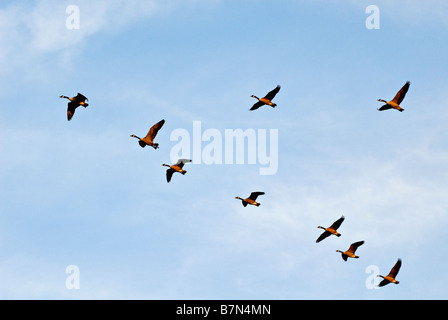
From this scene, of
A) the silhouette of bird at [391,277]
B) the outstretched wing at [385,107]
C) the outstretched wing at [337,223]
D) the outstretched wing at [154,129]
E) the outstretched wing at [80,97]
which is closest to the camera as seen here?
the silhouette of bird at [391,277]

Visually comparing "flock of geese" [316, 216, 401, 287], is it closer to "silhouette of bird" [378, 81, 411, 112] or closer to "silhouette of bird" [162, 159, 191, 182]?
"silhouette of bird" [378, 81, 411, 112]

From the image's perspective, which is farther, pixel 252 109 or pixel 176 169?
pixel 252 109

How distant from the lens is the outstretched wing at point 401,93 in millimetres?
90194

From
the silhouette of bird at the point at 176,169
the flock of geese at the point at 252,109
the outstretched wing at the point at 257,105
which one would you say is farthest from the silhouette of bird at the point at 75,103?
the outstretched wing at the point at 257,105

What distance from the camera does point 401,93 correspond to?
298 feet

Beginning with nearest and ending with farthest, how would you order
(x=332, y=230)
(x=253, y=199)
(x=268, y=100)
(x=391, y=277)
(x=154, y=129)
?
(x=391, y=277) < (x=154, y=129) < (x=253, y=199) < (x=332, y=230) < (x=268, y=100)

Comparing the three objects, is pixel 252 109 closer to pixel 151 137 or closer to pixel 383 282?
pixel 151 137

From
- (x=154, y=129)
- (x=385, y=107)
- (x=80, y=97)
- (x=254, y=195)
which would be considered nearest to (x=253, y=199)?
(x=254, y=195)

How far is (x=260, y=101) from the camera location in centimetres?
9400

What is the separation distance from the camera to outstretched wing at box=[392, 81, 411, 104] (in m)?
90.2

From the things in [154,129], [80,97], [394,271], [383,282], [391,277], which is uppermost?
[80,97]

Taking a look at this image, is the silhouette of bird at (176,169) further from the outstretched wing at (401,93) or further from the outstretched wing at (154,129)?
the outstretched wing at (401,93)
